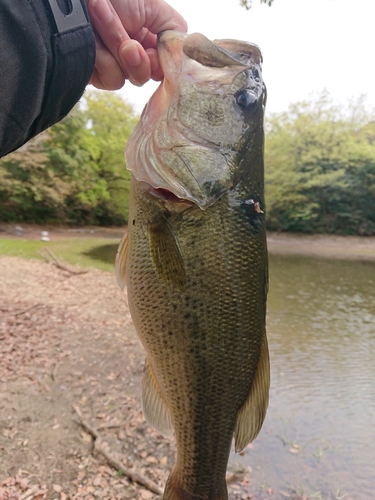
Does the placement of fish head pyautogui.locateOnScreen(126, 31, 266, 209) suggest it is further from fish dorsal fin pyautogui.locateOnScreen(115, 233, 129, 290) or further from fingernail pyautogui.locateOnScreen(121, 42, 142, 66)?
fish dorsal fin pyautogui.locateOnScreen(115, 233, 129, 290)

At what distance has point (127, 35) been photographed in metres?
1.71

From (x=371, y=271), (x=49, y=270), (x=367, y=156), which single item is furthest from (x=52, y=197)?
(x=367, y=156)

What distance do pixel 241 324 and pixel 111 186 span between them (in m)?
26.2

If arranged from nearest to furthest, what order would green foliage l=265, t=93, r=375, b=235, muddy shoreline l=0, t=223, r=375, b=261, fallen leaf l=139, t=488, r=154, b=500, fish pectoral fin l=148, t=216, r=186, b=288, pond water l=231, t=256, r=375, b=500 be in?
fish pectoral fin l=148, t=216, r=186, b=288, fallen leaf l=139, t=488, r=154, b=500, pond water l=231, t=256, r=375, b=500, muddy shoreline l=0, t=223, r=375, b=261, green foliage l=265, t=93, r=375, b=235

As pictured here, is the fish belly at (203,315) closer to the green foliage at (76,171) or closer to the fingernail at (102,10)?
the fingernail at (102,10)

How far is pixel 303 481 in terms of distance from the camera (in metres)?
4.34

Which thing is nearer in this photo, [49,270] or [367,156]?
[49,270]

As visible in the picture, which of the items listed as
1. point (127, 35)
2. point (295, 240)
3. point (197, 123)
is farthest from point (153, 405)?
point (295, 240)

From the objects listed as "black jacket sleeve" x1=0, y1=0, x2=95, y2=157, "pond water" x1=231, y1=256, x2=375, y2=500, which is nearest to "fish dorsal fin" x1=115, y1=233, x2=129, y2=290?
"black jacket sleeve" x1=0, y1=0, x2=95, y2=157

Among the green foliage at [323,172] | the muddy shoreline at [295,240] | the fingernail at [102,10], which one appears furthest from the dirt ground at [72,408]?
the green foliage at [323,172]

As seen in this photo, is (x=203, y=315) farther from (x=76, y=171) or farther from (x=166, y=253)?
(x=76, y=171)

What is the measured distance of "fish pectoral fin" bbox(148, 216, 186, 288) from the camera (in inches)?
60.6

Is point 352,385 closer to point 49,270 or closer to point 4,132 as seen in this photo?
point 4,132

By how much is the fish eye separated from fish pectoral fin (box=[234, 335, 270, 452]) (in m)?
1.02
